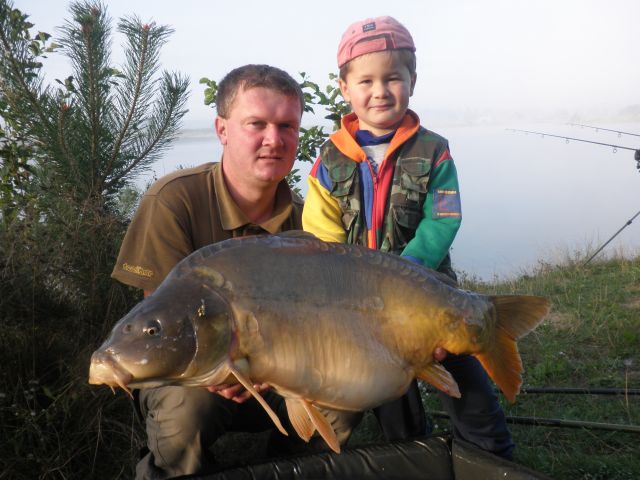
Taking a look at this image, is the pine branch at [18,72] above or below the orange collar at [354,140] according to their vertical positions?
above

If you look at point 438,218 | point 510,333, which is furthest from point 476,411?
point 438,218

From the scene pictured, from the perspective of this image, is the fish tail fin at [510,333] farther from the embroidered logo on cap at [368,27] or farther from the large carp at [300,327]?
the embroidered logo on cap at [368,27]

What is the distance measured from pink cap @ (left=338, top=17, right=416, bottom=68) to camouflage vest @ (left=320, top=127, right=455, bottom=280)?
11.6 inches

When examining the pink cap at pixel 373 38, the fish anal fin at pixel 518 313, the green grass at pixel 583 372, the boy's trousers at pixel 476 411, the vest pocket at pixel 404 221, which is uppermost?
the pink cap at pixel 373 38

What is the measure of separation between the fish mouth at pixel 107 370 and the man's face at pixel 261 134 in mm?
859

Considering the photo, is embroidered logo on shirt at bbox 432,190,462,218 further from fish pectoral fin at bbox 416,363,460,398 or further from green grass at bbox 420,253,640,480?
green grass at bbox 420,253,640,480

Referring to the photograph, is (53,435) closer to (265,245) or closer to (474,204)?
(265,245)

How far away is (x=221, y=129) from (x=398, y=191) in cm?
61

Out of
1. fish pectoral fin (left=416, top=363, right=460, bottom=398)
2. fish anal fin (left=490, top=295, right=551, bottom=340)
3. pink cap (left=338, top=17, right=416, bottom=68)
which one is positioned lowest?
fish pectoral fin (left=416, top=363, right=460, bottom=398)

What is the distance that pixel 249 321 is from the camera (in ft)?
3.87

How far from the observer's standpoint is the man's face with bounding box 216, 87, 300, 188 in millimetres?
1809

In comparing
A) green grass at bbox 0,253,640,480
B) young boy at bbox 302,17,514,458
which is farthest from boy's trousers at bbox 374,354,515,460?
green grass at bbox 0,253,640,480

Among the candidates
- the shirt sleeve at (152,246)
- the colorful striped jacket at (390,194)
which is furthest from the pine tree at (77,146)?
the colorful striped jacket at (390,194)

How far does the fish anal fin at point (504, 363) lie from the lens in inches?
56.9
